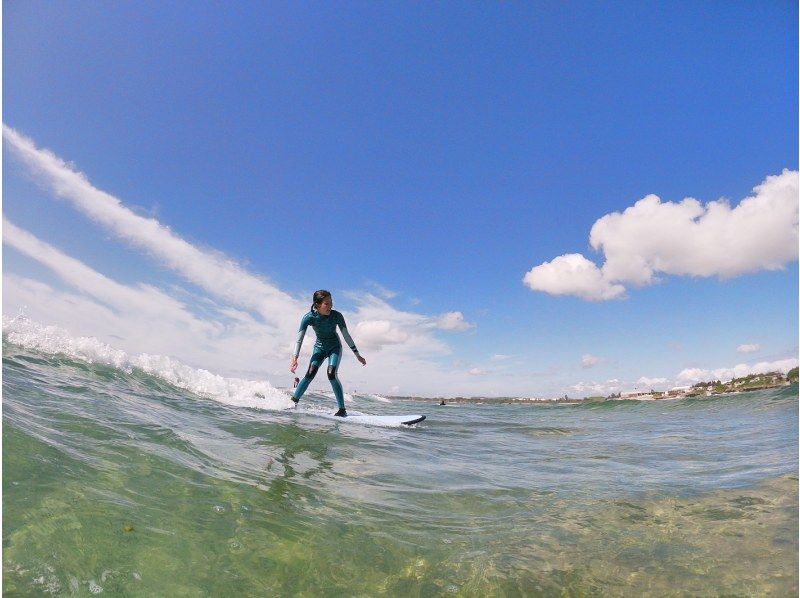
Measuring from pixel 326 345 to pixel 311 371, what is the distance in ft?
3.02

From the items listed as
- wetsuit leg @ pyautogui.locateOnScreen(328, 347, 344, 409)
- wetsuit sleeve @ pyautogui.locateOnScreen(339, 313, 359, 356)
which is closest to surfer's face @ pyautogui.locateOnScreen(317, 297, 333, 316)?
wetsuit sleeve @ pyautogui.locateOnScreen(339, 313, 359, 356)

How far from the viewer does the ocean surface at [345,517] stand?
9.75 feet

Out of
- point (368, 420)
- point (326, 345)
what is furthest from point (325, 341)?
point (368, 420)

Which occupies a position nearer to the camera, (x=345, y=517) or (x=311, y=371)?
(x=345, y=517)

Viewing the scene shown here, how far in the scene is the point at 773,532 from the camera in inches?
145

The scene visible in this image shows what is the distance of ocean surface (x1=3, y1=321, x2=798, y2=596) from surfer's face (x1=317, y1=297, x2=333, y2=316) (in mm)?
5039

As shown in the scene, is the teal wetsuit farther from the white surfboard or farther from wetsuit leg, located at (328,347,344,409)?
the white surfboard

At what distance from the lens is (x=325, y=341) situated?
12.5 meters

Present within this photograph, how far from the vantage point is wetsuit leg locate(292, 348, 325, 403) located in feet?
40.6

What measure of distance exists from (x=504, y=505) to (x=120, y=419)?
220 inches

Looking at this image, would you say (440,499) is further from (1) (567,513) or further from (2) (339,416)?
(2) (339,416)

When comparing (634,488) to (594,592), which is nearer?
(594,592)

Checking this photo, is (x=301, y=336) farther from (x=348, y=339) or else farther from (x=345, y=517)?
(x=345, y=517)

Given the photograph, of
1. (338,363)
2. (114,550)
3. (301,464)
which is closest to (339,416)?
(338,363)
